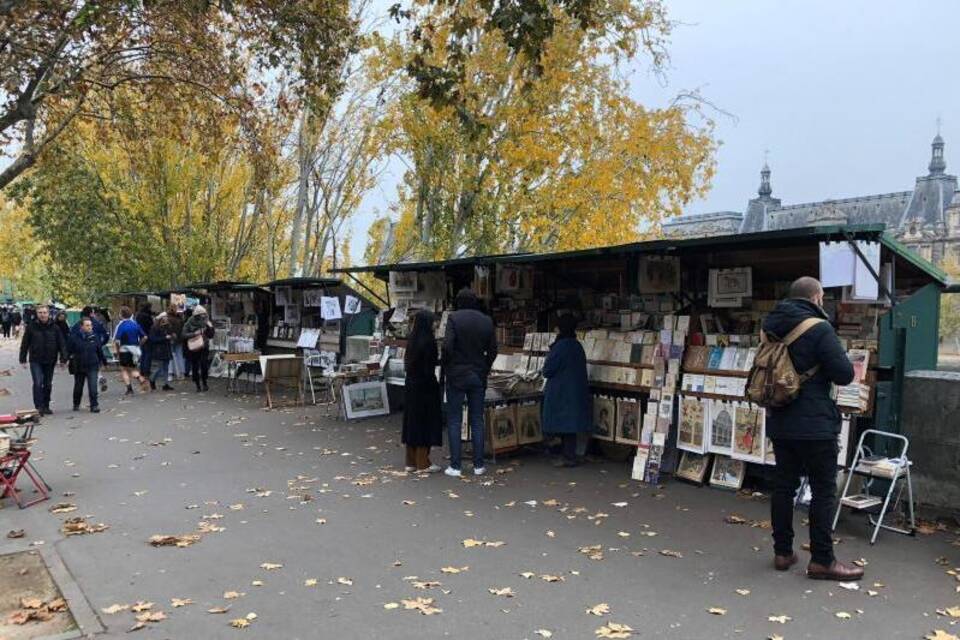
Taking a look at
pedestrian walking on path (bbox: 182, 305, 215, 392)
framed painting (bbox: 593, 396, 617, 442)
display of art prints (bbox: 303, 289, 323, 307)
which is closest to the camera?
framed painting (bbox: 593, 396, 617, 442)

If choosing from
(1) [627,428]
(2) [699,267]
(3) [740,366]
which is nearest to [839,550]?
(3) [740,366]

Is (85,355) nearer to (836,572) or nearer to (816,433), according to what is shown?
(816,433)

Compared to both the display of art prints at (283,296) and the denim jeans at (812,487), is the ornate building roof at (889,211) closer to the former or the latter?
the display of art prints at (283,296)

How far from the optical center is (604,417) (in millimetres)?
8367

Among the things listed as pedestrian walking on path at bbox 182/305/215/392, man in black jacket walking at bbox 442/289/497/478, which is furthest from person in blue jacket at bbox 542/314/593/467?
pedestrian walking on path at bbox 182/305/215/392

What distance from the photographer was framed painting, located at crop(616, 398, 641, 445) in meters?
8.05

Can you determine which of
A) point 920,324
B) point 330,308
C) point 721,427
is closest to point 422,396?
point 721,427

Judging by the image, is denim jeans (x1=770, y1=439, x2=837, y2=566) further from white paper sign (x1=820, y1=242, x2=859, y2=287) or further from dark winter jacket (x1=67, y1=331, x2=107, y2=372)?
dark winter jacket (x1=67, y1=331, x2=107, y2=372)

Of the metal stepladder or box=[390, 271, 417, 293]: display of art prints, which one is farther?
box=[390, 271, 417, 293]: display of art prints

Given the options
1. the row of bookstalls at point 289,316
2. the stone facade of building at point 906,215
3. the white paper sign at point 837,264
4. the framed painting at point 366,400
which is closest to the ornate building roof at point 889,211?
the stone facade of building at point 906,215

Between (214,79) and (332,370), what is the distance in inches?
220

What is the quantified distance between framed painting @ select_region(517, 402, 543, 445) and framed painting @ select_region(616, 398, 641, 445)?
102 centimetres

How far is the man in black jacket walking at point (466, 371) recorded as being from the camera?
7.73m

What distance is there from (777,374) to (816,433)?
0.45 metres
